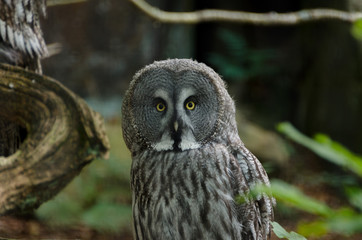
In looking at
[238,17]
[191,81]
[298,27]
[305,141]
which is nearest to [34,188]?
[191,81]

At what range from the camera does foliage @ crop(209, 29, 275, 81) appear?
21.7ft

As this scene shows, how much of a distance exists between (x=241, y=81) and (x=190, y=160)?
5250 millimetres

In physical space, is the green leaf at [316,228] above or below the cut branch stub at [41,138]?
above

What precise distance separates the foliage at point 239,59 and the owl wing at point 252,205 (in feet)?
15.2

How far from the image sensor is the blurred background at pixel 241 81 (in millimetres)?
4027

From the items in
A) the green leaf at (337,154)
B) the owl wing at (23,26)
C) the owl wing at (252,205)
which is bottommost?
the owl wing at (252,205)

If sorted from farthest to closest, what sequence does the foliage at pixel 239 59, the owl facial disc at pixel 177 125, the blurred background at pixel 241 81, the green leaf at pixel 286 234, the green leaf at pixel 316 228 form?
the foliage at pixel 239 59 → the blurred background at pixel 241 81 → the owl facial disc at pixel 177 125 → the green leaf at pixel 286 234 → the green leaf at pixel 316 228

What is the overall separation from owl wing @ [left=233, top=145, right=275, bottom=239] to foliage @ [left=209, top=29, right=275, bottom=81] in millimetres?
4623

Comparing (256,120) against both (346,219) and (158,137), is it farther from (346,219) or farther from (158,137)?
(346,219)

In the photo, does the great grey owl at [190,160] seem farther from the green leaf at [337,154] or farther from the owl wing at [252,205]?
the green leaf at [337,154]

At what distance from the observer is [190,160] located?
77.4 inches

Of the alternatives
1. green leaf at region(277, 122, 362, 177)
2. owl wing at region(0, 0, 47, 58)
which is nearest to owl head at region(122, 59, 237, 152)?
owl wing at region(0, 0, 47, 58)

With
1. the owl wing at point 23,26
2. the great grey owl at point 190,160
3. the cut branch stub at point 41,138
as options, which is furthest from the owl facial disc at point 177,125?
the owl wing at point 23,26

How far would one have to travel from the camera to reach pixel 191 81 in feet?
6.23
